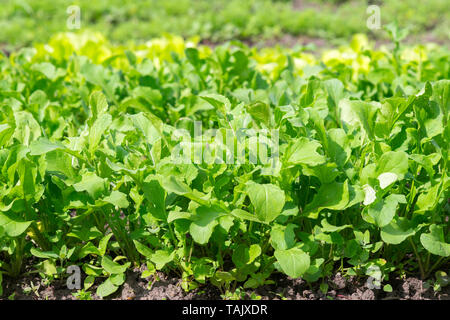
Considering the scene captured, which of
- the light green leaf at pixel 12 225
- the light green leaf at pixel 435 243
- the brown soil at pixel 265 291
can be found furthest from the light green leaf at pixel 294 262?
the light green leaf at pixel 12 225

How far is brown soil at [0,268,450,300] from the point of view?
74.7 inches

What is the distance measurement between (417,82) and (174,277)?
1556mm

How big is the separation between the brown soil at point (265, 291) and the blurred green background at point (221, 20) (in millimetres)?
4374

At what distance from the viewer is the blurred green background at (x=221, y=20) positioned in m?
6.18

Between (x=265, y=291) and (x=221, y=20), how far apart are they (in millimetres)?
4945

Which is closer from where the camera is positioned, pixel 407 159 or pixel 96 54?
pixel 407 159

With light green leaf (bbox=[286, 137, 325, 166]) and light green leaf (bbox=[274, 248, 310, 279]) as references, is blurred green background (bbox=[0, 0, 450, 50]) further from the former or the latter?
light green leaf (bbox=[274, 248, 310, 279])

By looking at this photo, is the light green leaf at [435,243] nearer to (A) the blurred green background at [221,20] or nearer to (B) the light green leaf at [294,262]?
(B) the light green leaf at [294,262]

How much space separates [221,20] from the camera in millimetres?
6359

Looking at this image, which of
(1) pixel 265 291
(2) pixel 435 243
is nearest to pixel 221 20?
(1) pixel 265 291

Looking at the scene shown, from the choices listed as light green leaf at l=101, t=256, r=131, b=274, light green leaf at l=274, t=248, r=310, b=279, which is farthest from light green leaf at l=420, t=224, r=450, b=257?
light green leaf at l=101, t=256, r=131, b=274
